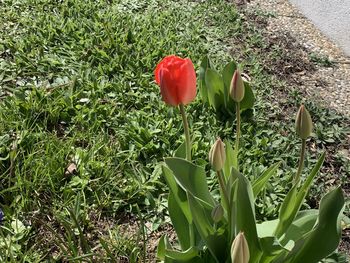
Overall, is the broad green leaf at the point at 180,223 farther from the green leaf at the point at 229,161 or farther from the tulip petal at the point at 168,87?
the tulip petal at the point at 168,87

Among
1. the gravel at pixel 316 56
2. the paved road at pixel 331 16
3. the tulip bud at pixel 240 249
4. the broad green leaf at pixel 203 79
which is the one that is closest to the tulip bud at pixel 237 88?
the tulip bud at pixel 240 249

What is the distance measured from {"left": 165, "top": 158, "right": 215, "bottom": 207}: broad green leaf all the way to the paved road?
212cm

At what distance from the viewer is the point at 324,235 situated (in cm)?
148

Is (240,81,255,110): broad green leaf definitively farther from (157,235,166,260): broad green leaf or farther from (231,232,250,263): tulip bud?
(231,232,250,263): tulip bud

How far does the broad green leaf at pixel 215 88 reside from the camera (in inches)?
99.2

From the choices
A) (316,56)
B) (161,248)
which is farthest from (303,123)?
(316,56)

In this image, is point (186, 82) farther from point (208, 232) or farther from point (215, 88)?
point (215, 88)

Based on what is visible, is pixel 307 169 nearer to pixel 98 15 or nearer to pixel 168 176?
pixel 168 176

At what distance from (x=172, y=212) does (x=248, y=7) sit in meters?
2.36

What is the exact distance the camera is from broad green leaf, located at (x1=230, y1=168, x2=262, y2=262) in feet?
4.74

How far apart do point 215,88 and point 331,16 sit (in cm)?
170

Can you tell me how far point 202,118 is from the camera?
2.65 metres

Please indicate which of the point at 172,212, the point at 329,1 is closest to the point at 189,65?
the point at 172,212

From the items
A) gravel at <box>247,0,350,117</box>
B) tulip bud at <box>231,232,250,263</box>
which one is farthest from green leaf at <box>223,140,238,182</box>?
gravel at <box>247,0,350,117</box>
